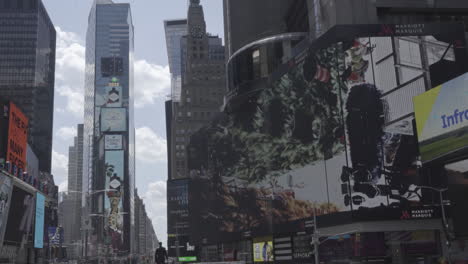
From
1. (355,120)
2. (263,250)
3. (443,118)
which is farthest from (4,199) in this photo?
(443,118)

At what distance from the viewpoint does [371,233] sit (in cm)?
6594

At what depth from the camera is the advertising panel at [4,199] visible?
214ft

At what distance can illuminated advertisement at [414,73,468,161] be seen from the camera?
44.9 metres

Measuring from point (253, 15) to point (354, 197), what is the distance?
177ft

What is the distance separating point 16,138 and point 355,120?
5764 cm

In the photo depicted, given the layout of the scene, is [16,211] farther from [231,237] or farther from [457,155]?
[457,155]

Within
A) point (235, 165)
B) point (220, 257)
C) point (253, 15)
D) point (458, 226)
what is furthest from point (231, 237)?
point (458, 226)

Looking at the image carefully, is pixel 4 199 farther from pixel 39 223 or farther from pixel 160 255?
pixel 160 255

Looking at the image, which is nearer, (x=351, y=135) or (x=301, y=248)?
(x=351, y=135)

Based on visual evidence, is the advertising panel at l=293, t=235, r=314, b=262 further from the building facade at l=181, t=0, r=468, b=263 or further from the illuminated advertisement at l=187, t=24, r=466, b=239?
the illuminated advertisement at l=187, t=24, r=466, b=239

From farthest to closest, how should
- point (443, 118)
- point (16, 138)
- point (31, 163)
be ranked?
point (31, 163), point (16, 138), point (443, 118)

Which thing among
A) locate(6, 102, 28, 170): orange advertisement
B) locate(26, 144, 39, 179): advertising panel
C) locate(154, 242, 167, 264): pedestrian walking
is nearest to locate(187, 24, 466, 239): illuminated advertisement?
locate(6, 102, 28, 170): orange advertisement

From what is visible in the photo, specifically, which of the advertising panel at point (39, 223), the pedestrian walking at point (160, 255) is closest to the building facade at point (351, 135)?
the pedestrian walking at point (160, 255)

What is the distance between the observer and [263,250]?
94.6 meters
